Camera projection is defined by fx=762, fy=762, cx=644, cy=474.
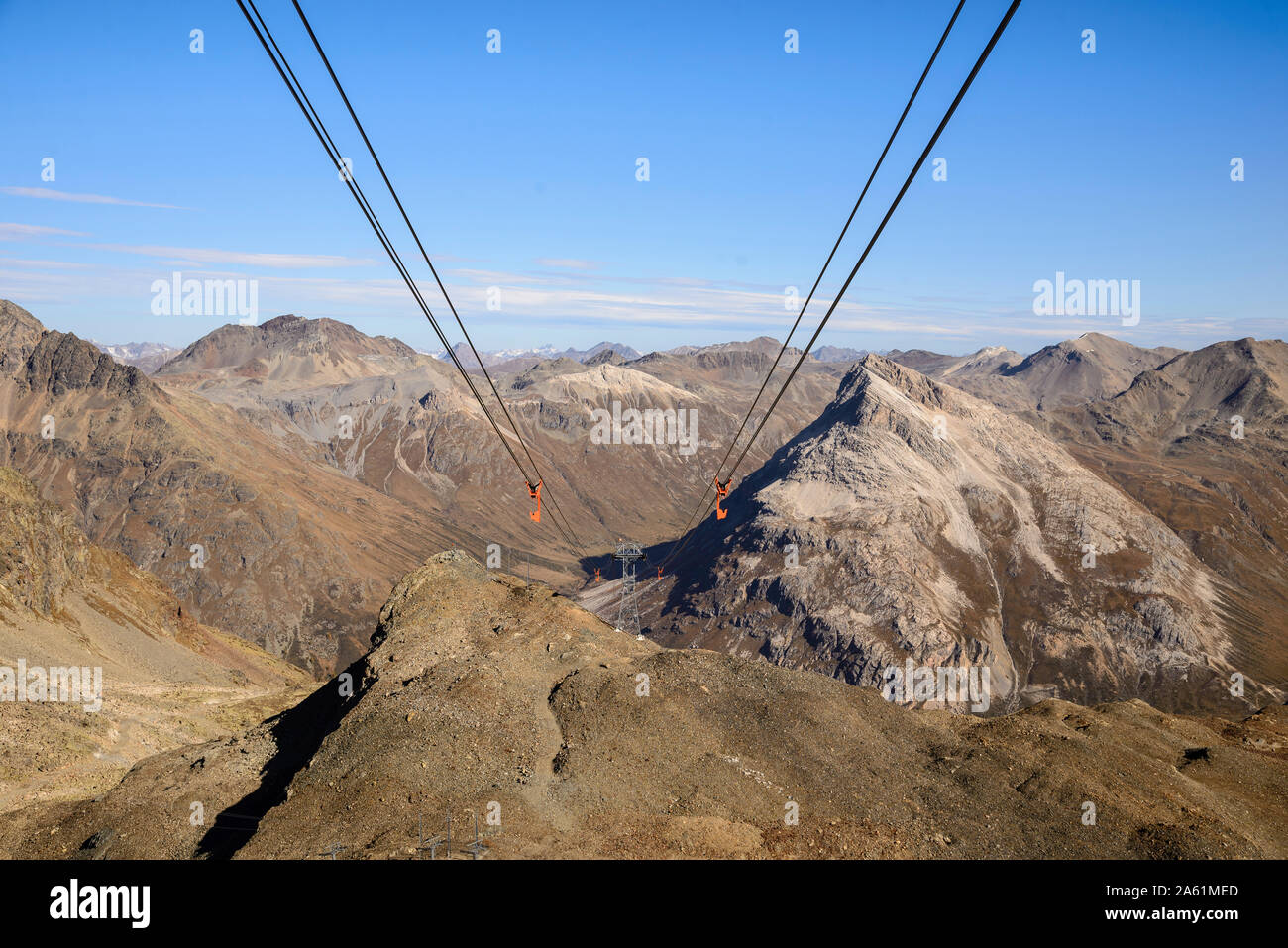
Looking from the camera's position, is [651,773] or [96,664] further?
[96,664]

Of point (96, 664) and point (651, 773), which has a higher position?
point (651, 773)

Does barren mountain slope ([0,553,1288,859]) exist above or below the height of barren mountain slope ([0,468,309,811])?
above

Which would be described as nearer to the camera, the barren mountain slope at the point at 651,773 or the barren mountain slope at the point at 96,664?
the barren mountain slope at the point at 651,773

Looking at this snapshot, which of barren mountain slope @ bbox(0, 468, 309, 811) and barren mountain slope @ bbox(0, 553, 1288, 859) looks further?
barren mountain slope @ bbox(0, 468, 309, 811)

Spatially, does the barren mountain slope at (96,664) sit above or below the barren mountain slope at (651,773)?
below
